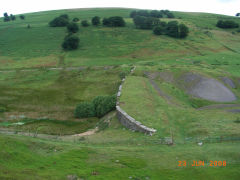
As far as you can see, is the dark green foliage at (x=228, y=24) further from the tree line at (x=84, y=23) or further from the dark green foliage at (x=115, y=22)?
the dark green foliage at (x=115, y=22)

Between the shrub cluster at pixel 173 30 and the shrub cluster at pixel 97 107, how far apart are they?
81258 millimetres

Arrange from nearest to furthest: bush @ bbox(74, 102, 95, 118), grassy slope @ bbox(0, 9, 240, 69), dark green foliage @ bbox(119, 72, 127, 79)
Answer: bush @ bbox(74, 102, 95, 118), dark green foliage @ bbox(119, 72, 127, 79), grassy slope @ bbox(0, 9, 240, 69)

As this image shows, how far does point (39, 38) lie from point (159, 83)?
8601 centimetres

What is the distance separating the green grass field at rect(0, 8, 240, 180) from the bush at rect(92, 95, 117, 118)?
160 cm

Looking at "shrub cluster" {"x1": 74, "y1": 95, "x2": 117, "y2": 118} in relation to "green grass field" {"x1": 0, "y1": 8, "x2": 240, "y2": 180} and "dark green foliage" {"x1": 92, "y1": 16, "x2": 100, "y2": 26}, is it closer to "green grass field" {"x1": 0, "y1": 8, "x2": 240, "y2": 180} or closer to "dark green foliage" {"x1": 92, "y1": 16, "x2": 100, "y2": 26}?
"green grass field" {"x1": 0, "y1": 8, "x2": 240, "y2": 180}

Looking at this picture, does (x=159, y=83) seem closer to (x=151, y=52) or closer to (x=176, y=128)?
(x=176, y=128)

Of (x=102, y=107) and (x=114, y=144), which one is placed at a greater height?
(x=114, y=144)

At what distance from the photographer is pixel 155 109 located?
101 feet

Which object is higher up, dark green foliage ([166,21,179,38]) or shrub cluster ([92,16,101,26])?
shrub cluster ([92,16,101,26])

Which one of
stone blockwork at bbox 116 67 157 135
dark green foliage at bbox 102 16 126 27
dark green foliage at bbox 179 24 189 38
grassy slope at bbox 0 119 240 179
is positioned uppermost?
dark green foliage at bbox 102 16 126 27

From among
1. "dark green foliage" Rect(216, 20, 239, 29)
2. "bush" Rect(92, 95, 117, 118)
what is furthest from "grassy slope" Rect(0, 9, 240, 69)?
"bush" Rect(92, 95, 117, 118)

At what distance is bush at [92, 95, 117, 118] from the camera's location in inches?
1374

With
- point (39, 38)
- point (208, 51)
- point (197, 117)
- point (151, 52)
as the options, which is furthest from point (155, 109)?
point (39, 38)

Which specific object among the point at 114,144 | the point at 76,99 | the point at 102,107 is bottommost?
the point at 76,99
